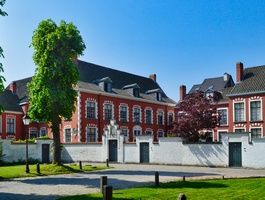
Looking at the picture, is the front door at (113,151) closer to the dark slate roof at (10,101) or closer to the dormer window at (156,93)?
the dark slate roof at (10,101)

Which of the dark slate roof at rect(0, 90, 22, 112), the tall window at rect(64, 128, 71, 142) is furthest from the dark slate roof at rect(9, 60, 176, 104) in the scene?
the tall window at rect(64, 128, 71, 142)

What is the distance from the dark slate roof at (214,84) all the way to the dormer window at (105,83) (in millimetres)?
14924

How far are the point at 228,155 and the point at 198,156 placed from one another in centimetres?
249

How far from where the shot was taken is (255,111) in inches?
1372

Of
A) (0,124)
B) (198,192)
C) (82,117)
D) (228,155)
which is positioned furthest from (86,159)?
(198,192)

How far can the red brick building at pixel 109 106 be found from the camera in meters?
36.5

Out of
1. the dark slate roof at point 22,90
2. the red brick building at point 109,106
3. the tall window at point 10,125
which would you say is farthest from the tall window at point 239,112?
the tall window at point 10,125

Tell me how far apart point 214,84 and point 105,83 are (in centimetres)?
1853

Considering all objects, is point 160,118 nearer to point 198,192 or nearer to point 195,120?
point 195,120

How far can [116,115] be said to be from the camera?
40469 millimetres

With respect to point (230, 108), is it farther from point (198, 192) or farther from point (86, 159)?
point (198, 192)

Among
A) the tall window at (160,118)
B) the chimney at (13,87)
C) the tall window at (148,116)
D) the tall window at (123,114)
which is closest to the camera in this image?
the tall window at (123,114)

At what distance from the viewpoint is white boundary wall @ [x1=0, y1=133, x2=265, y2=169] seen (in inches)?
978

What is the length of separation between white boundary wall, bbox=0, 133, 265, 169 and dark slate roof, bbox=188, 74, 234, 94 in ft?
68.1
